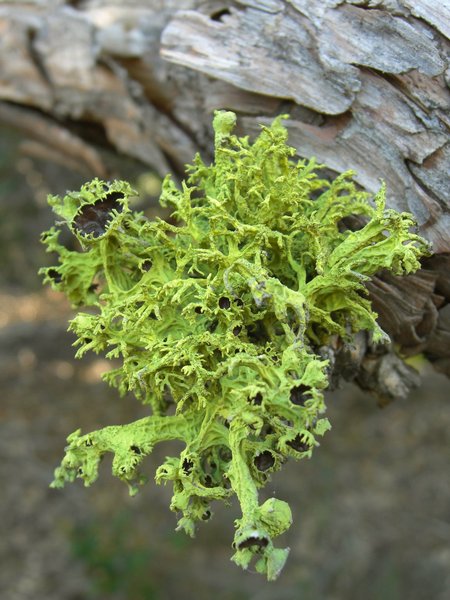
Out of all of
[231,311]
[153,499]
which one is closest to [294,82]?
[231,311]

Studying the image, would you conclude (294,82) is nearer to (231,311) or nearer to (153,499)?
(231,311)

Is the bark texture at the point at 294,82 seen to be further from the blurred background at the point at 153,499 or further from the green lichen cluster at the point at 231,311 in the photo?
the blurred background at the point at 153,499

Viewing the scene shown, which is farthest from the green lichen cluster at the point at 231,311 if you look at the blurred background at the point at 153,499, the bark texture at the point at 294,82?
the blurred background at the point at 153,499

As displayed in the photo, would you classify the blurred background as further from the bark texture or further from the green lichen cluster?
the green lichen cluster

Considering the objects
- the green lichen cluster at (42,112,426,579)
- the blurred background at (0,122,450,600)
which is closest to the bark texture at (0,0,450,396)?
the green lichen cluster at (42,112,426,579)

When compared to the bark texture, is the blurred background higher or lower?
lower

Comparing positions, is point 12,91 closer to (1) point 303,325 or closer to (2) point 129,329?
(2) point 129,329

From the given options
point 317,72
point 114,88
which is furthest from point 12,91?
point 317,72
